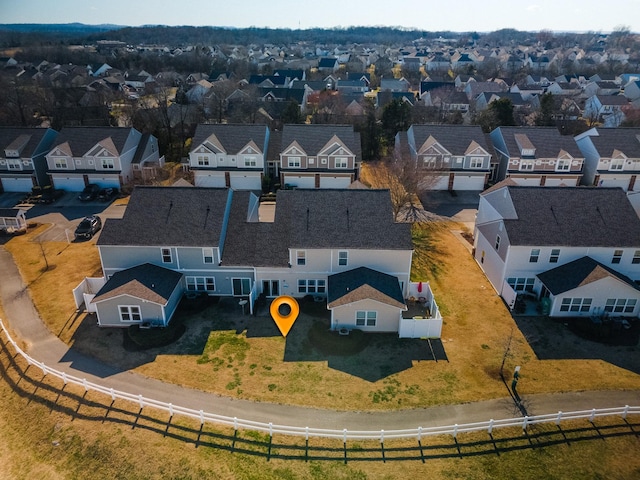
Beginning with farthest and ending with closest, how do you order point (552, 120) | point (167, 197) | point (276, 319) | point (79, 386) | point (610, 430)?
point (552, 120) → point (167, 197) → point (276, 319) → point (79, 386) → point (610, 430)

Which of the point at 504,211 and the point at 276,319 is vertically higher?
the point at 504,211

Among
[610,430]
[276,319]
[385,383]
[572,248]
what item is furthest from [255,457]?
[572,248]

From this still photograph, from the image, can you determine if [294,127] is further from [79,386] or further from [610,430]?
[610,430]

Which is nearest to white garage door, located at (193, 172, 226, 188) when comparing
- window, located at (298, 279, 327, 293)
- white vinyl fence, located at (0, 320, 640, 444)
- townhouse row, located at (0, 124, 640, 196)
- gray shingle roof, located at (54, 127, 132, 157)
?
townhouse row, located at (0, 124, 640, 196)

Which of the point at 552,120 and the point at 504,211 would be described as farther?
the point at 552,120

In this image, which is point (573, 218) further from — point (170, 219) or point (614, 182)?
point (170, 219)

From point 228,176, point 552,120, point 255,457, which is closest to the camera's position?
point 255,457
